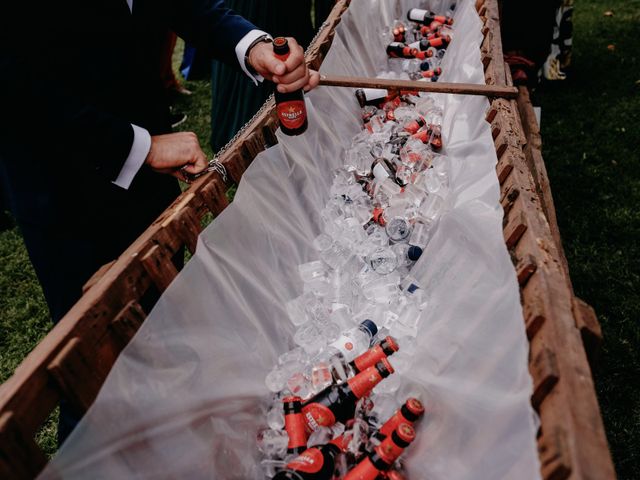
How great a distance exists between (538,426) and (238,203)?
1358mm

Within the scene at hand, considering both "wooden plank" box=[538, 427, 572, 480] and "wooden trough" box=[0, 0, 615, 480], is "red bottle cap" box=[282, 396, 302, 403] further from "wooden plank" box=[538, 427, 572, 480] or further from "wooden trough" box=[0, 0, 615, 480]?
"wooden plank" box=[538, 427, 572, 480]

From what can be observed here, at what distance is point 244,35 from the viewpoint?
2070 millimetres

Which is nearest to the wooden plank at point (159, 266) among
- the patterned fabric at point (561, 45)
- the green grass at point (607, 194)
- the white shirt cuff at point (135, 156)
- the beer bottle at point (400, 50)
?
the white shirt cuff at point (135, 156)

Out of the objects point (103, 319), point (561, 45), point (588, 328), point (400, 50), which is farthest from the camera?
point (561, 45)

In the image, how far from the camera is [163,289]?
1.62 m

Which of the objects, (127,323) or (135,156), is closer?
(127,323)

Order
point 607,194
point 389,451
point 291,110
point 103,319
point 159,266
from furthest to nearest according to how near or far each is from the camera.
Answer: point 607,194 → point 291,110 → point 159,266 → point 389,451 → point 103,319

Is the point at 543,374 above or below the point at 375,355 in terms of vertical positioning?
above

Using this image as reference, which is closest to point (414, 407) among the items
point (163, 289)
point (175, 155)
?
point (163, 289)

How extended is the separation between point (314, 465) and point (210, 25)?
74.1 inches

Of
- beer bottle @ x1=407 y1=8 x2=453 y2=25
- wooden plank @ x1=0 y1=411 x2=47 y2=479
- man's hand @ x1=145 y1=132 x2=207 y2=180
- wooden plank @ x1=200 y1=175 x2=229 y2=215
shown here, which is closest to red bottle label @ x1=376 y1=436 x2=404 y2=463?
wooden plank @ x1=0 y1=411 x2=47 y2=479

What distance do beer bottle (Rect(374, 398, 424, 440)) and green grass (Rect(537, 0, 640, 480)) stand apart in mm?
1293

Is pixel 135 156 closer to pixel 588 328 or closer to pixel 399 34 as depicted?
pixel 588 328

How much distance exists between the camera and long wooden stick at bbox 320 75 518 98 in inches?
94.4
